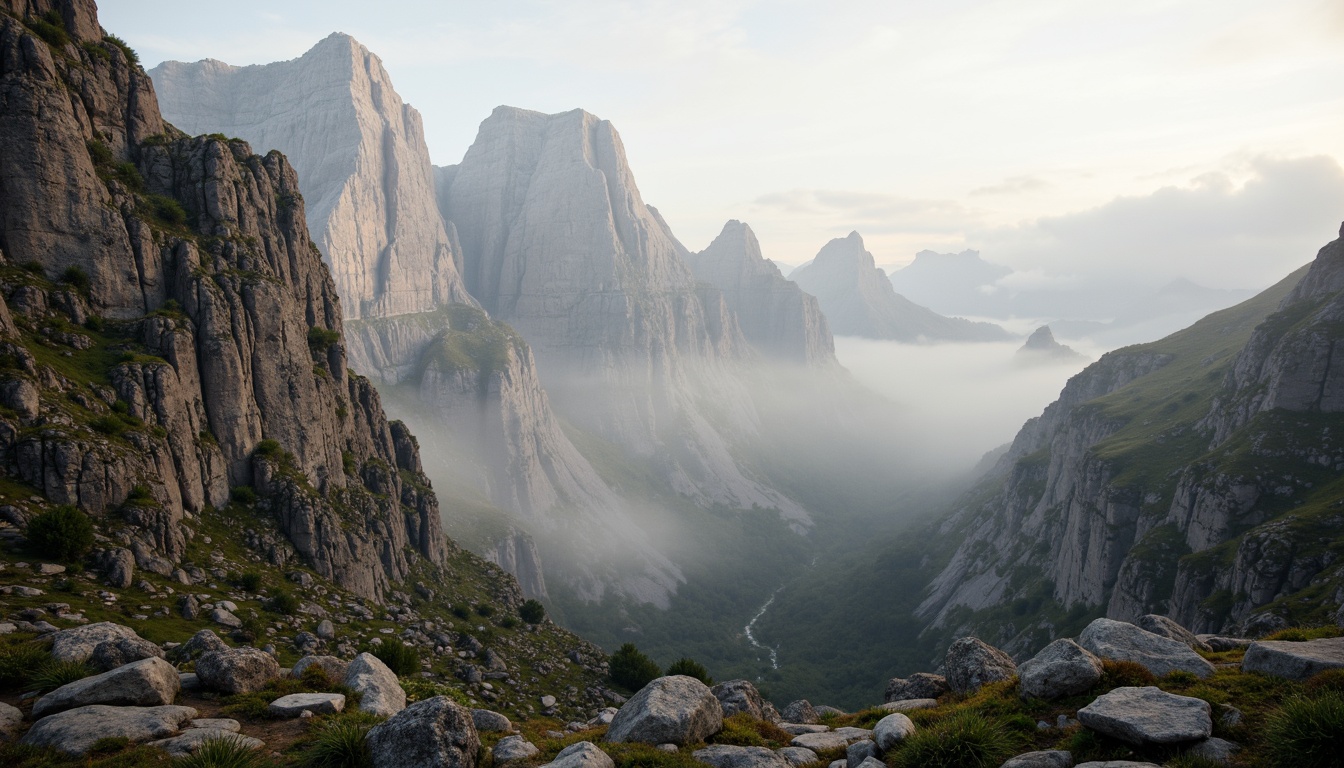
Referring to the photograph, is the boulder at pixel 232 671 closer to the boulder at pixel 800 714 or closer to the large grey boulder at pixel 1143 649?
the boulder at pixel 800 714

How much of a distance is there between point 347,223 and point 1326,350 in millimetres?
205128

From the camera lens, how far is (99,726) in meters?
15.7

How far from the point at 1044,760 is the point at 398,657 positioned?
31889 mm

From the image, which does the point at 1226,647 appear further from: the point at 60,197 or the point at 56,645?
the point at 60,197

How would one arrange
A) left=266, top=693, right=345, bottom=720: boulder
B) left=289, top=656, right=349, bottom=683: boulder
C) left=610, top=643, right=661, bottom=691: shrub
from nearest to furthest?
left=266, top=693, right=345, bottom=720: boulder → left=289, top=656, right=349, bottom=683: boulder → left=610, top=643, right=661, bottom=691: shrub

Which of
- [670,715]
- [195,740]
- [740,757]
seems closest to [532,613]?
[670,715]

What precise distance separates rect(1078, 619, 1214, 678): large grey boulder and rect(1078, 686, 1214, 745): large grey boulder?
431cm

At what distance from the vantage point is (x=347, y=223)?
183 meters

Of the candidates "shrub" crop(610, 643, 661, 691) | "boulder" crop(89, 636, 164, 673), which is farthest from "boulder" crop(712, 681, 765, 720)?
"shrub" crop(610, 643, 661, 691)

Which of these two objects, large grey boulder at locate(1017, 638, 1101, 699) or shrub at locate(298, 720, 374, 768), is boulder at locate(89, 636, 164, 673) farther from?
large grey boulder at locate(1017, 638, 1101, 699)

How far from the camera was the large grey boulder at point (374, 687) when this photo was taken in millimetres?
19730

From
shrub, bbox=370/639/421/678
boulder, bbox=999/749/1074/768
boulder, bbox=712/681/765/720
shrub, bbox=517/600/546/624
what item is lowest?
shrub, bbox=517/600/546/624

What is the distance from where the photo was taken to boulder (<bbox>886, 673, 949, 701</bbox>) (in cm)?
2650

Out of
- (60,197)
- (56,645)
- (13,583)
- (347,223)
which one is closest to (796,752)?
(56,645)
